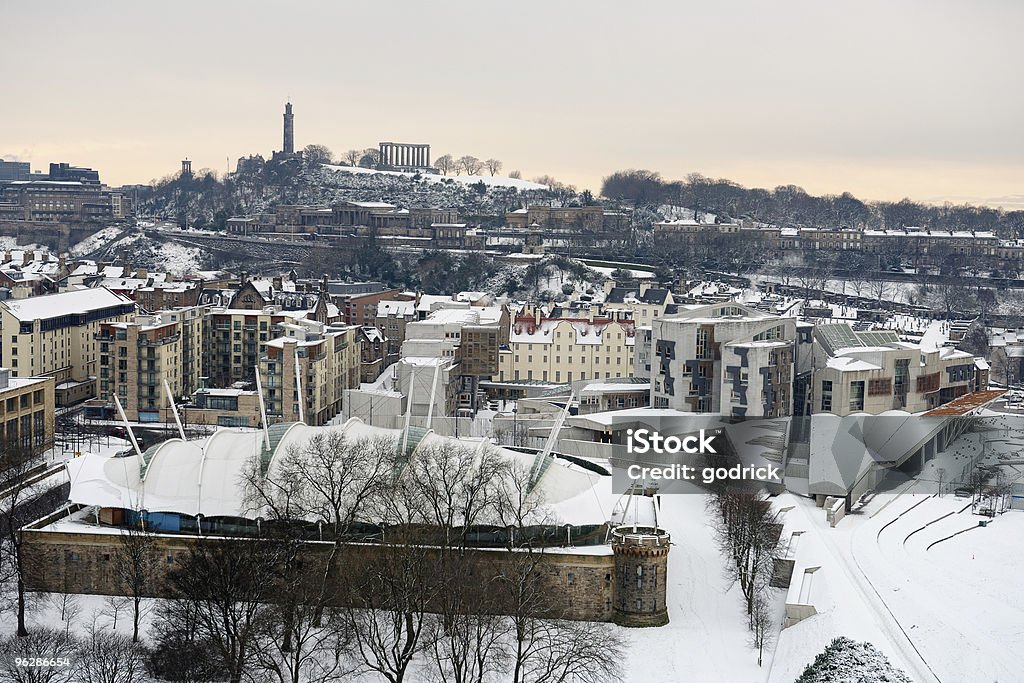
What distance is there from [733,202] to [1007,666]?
406 feet

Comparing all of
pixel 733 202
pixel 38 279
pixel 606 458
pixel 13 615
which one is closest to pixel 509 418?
pixel 606 458

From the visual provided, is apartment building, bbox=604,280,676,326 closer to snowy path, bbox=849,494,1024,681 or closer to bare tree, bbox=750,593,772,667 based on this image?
snowy path, bbox=849,494,1024,681

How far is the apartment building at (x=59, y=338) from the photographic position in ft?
186

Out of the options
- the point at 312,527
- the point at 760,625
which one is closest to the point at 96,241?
the point at 312,527

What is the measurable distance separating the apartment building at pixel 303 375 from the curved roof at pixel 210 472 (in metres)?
17.8

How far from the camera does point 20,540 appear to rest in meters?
29.7

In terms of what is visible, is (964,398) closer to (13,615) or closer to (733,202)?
(13,615)

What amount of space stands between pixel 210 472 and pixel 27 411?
1888 cm

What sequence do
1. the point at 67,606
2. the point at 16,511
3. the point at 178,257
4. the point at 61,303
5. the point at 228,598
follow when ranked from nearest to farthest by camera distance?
1. the point at 228,598
2. the point at 67,606
3. the point at 16,511
4. the point at 61,303
5. the point at 178,257

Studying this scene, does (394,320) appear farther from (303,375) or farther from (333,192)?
(333,192)

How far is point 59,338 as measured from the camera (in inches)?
2350

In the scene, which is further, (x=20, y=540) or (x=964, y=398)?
(x=964, y=398)

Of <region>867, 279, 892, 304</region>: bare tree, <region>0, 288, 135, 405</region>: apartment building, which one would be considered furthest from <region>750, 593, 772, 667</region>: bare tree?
<region>867, 279, 892, 304</region>: bare tree

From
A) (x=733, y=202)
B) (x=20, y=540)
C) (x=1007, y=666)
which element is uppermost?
(x=733, y=202)
